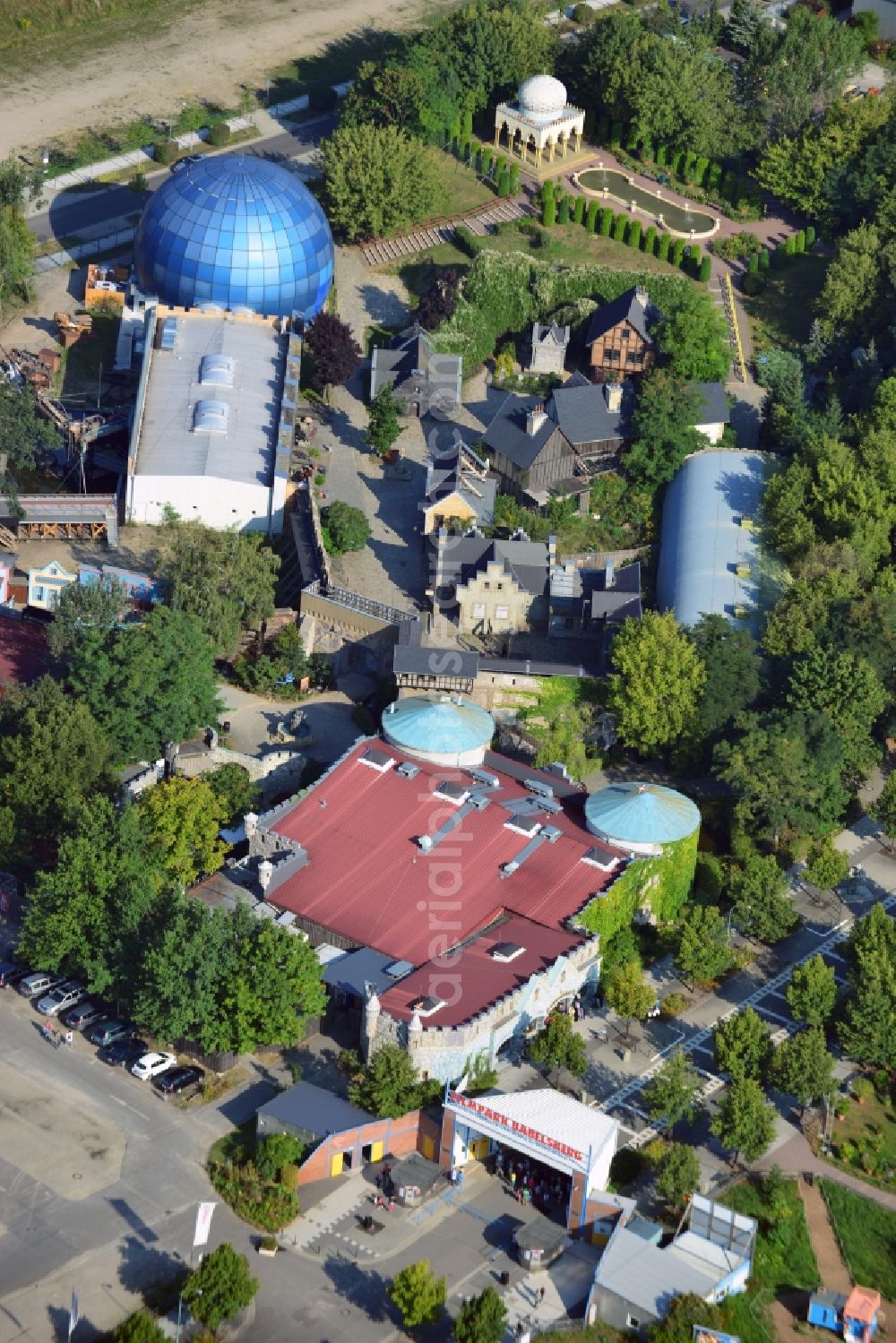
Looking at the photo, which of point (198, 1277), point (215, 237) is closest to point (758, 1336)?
point (198, 1277)

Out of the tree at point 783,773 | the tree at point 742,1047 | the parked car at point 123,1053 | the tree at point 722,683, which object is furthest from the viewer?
the tree at point 722,683

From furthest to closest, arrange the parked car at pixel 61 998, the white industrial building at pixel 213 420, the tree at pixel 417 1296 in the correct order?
1. the white industrial building at pixel 213 420
2. the parked car at pixel 61 998
3. the tree at pixel 417 1296

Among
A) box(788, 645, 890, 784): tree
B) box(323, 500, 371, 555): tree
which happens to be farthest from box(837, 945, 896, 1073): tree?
box(323, 500, 371, 555): tree

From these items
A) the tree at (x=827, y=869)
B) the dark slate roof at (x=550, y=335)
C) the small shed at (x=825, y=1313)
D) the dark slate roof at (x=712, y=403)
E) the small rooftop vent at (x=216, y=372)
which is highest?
the dark slate roof at (x=712, y=403)

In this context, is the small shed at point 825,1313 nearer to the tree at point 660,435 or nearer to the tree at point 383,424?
the tree at point 660,435

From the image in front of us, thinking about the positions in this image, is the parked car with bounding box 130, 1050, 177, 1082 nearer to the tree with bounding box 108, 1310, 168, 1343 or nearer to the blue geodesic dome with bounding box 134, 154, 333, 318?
the tree with bounding box 108, 1310, 168, 1343

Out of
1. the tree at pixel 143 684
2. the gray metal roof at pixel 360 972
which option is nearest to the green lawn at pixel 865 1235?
the gray metal roof at pixel 360 972

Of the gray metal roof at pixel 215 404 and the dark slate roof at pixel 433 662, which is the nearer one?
the dark slate roof at pixel 433 662

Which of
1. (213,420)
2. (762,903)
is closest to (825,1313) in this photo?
(762,903)
